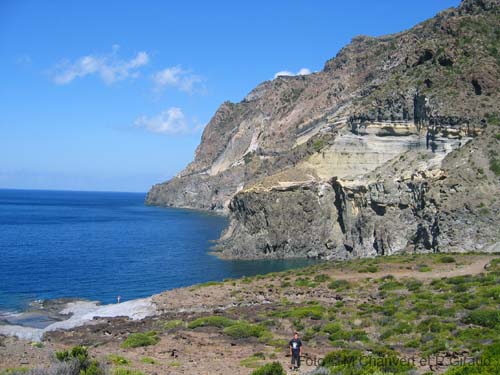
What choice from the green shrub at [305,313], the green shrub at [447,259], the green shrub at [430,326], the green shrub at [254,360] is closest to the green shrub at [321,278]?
the green shrub at [447,259]

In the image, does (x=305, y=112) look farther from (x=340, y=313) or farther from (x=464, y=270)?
(x=340, y=313)

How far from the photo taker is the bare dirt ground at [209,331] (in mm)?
20969

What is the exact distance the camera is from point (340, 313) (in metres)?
30.8

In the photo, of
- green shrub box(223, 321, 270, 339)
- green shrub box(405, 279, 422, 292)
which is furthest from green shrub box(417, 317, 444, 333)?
green shrub box(405, 279, 422, 292)

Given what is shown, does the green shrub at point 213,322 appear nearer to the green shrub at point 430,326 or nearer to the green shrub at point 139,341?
the green shrub at point 139,341

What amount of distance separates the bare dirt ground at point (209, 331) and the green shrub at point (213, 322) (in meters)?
0.63

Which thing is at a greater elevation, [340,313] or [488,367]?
[488,367]

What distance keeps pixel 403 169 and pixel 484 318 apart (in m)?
48.4

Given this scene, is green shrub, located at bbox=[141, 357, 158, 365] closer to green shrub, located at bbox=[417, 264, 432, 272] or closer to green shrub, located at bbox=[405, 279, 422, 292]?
green shrub, located at bbox=[405, 279, 422, 292]

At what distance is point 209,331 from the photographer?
2866 centimetres

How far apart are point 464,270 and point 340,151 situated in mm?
43332

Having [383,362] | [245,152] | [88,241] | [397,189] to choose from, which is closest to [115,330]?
[383,362]

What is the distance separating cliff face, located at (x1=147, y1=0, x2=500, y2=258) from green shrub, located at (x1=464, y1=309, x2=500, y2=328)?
3480 centimetres

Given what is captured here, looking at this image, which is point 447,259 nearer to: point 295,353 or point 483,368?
point 295,353
